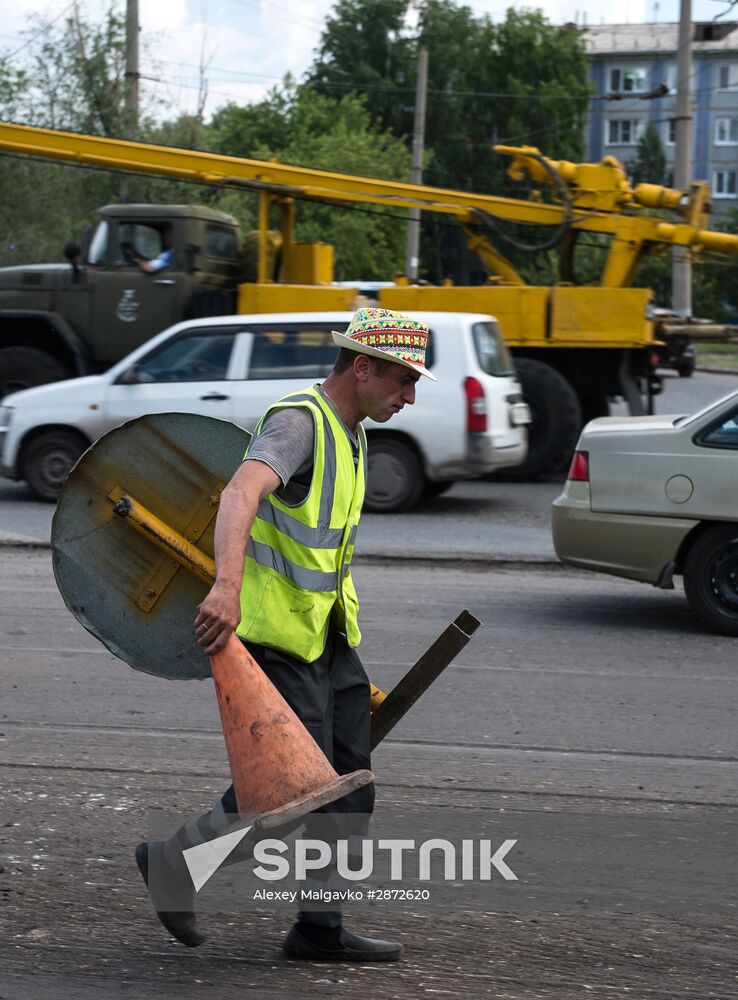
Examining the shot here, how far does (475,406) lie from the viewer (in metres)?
13.3

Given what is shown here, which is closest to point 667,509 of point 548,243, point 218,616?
point 218,616

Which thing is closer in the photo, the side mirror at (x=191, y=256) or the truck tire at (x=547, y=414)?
the truck tire at (x=547, y=414)

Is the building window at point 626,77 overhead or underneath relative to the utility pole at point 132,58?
overhead

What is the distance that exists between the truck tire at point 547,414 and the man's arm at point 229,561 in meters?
12.6

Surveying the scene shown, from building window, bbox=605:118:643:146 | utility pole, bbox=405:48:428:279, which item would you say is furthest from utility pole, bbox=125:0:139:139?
building window, bbox=605:118:643:146

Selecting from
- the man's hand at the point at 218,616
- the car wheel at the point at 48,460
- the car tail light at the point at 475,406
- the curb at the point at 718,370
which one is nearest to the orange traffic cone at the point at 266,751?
the man's hand at the point at 218,616

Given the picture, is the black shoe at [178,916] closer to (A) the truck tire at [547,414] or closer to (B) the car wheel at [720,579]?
(B) the car wheel at [720,579]

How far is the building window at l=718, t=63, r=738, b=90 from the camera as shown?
83312 mm

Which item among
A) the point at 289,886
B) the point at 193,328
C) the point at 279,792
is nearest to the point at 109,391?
the point at 193,328

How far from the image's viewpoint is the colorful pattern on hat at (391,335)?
11.9ft

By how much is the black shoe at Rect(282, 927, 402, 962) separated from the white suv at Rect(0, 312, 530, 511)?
933 centimetres

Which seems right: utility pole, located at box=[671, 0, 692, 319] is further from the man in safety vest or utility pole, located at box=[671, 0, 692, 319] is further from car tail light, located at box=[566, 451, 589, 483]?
the man in safety vest

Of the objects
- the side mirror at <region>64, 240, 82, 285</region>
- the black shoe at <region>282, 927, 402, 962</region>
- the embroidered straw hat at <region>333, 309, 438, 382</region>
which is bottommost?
the black shoe at <region>282, 927, 402, 962</region>

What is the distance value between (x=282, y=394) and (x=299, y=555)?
31.9 feet
